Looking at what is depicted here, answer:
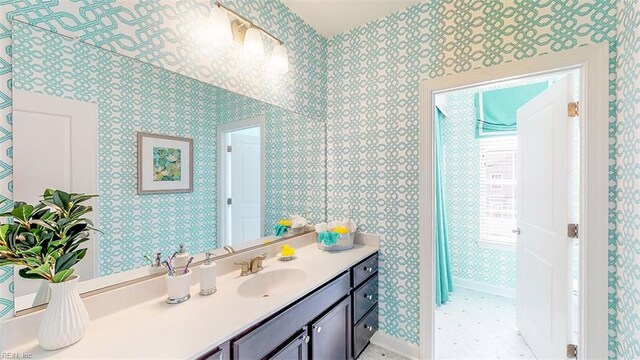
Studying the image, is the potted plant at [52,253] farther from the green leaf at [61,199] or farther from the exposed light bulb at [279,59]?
the exposed light bulb at [279,59]

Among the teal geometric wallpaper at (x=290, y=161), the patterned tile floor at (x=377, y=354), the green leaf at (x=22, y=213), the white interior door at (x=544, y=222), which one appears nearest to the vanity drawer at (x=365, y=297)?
the patterned tile floor at (x=377, y=354)

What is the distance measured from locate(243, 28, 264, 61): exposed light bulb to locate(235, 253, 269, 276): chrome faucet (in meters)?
1.26

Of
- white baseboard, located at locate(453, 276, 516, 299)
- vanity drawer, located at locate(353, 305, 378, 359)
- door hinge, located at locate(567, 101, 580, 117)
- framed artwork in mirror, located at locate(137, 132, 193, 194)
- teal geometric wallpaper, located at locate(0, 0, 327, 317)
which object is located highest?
teal geometric wallpaper, located at locate(0, 0, 327, 317)

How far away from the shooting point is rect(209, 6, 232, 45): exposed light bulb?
1.31 meters

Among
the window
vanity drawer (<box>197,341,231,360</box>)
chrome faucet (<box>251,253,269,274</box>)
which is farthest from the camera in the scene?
the window

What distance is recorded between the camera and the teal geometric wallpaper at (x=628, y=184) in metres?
1.04

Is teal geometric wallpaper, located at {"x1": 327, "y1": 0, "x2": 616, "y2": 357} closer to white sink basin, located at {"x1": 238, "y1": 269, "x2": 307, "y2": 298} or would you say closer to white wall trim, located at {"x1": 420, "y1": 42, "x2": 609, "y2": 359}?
white wall trim, located at {"x1": 420, "y1": 42, "x2": 609, "y2": 359}

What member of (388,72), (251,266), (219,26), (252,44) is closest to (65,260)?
(251,266)

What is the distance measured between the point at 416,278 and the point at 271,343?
1.16 metres

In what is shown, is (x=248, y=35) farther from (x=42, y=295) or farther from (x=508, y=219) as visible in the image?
(x=508, y=219)

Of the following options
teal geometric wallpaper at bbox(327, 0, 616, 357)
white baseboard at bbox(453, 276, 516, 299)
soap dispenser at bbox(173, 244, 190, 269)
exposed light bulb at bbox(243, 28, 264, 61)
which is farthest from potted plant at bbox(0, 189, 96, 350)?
white baseboard at bbox(453, 276, 516, 299)

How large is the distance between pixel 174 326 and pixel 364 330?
131cm

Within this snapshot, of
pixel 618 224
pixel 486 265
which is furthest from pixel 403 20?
pixel 486 265

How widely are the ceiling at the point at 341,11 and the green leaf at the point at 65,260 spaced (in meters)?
1.89
